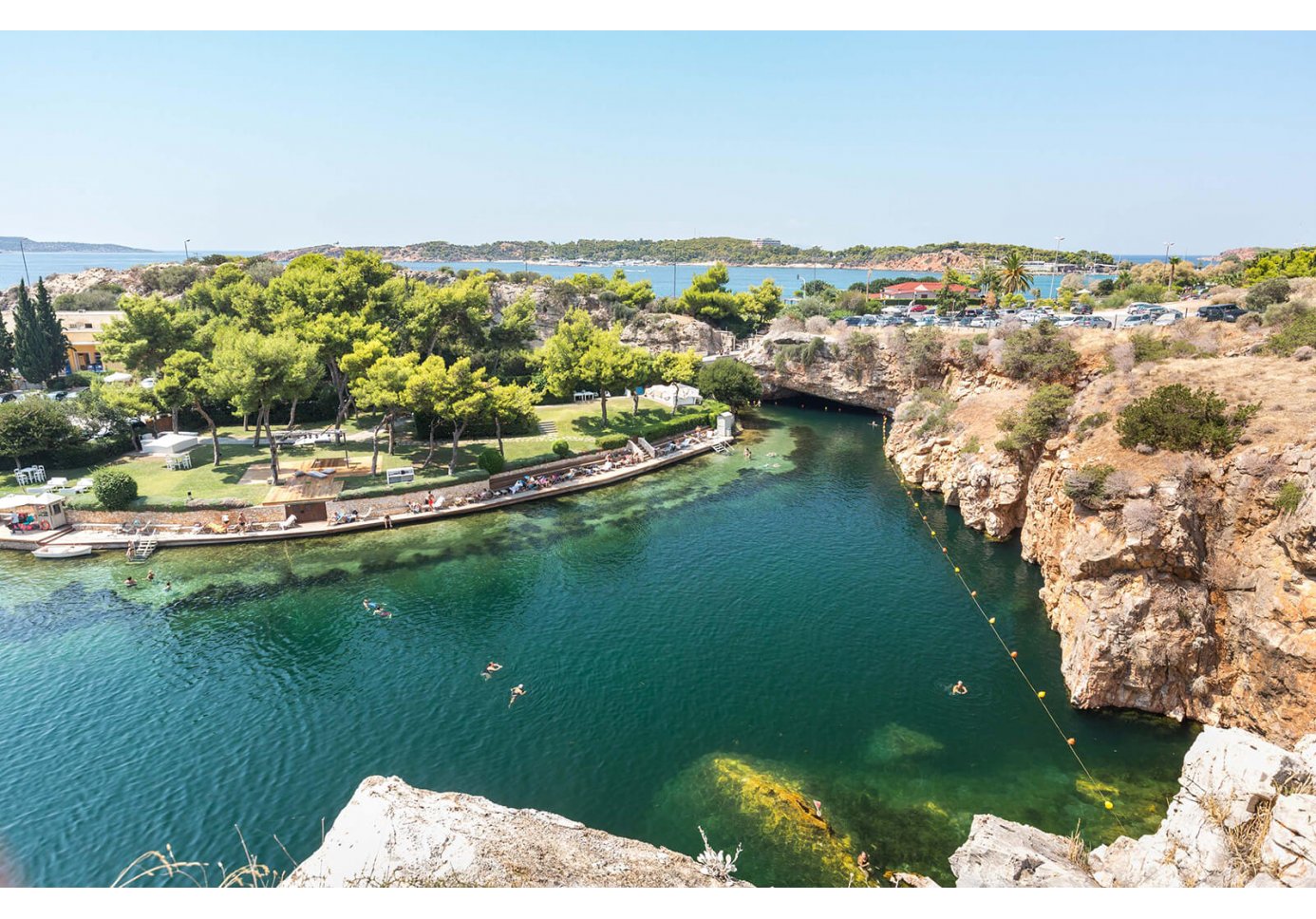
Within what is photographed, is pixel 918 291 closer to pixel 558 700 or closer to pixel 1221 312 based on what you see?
pixel 1221 312

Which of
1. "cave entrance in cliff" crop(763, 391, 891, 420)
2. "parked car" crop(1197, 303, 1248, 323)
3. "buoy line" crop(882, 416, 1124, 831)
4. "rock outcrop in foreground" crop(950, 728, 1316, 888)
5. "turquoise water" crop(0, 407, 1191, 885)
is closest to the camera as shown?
"rock outcrop in foreground" crop(950, 728, 1316, 888)

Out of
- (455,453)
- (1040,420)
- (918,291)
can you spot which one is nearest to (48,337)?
(455,453)

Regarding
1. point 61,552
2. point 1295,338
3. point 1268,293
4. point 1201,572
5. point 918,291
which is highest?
point 918,291

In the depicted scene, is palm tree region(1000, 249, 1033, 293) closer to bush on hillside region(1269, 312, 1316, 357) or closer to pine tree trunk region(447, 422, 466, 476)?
bush on hillside region(1269, 312, 1316, 357)

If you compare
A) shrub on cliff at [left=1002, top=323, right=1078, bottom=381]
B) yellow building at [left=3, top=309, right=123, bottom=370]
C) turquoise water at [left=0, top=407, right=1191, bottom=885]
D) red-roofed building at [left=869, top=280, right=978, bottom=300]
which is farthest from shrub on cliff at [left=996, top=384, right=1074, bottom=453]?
yellow building at [left=3, top=309, right=123, bottom=370]

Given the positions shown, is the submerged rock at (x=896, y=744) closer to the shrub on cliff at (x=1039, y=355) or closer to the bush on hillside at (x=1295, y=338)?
the bush on hillside at (x=1295, y=338)
